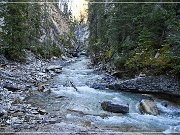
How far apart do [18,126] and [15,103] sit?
8.96 ft

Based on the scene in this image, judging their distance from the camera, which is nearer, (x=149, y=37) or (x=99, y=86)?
(x=99, y=86)

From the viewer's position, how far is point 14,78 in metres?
15.6

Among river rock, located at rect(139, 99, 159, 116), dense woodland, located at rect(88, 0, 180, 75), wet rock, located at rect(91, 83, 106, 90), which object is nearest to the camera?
river rock, located at rect(139, 99, 159, 116)

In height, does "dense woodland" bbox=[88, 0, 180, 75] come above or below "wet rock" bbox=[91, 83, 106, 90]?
above

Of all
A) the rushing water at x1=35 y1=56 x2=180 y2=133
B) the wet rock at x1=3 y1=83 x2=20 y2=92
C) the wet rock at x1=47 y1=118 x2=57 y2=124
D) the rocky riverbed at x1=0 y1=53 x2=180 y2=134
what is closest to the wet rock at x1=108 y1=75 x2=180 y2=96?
the rocky riverbed at x1=0 y1=53 x2=180 y2=134

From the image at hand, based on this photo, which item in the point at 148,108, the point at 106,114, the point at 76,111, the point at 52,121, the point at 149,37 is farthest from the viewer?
the point at 149,37

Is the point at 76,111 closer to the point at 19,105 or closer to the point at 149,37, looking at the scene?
the point at 19,105

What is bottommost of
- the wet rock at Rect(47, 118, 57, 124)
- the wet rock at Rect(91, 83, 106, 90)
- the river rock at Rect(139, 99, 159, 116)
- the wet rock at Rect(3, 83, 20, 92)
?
the wet rock at Rect(47, 118, 57, 124)

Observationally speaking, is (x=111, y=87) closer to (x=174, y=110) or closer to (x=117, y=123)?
(x=174, y=110)

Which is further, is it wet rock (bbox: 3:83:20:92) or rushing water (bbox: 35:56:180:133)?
wet rock (bbox: 3:83:20:92)

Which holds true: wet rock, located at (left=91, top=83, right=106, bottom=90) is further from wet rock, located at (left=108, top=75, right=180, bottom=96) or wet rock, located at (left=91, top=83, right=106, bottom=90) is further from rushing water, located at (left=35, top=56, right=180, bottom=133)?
rushing water, located at (left=35, top=56, right=180, bottom=133)

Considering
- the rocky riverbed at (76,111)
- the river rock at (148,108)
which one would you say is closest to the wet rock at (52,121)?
the rocky riverbed at (76,111)

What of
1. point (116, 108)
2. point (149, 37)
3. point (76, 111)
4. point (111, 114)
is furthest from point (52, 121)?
point (149, 37)

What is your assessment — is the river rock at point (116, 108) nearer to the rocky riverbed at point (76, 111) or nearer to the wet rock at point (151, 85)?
the rocky riverbed at point (76, 111)
